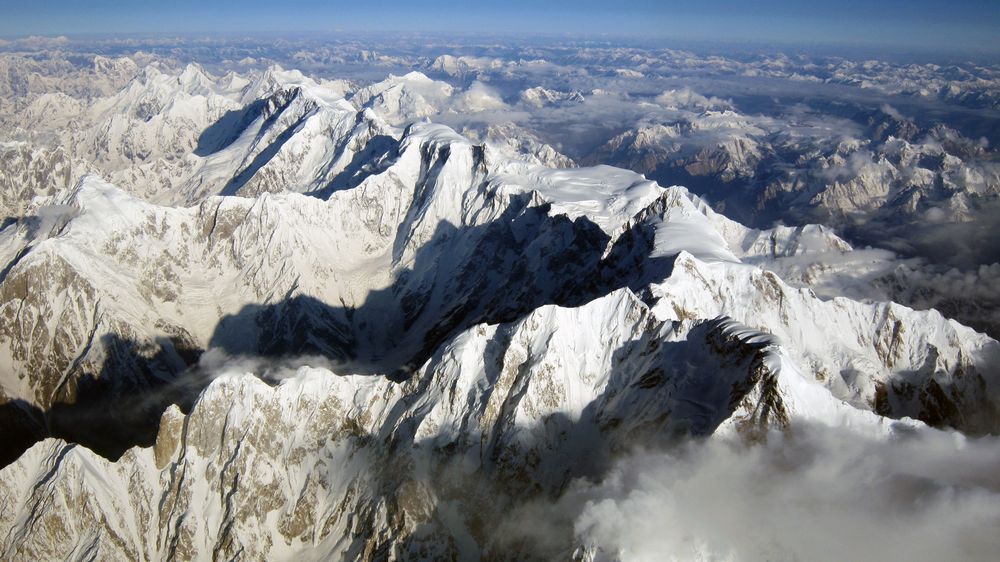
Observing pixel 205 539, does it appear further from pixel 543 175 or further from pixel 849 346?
pixel 543 175

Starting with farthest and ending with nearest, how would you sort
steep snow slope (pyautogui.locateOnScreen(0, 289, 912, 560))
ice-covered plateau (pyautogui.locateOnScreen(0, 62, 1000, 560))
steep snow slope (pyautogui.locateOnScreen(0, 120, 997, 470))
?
steep snow slope (pyautogui.locateOnScreen(0, 120, 997, 470)) → ice-covered plateau (pyautogui.locateOnScreen(0, 62, 1000, 560)) → steep snow slope (pyautogui.locateOnScreen(0, 289, 912, 560))

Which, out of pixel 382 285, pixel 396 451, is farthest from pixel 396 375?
pixel 396 451

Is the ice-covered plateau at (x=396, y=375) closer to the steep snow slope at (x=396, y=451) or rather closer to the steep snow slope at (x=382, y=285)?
the steep snow slope at (x=396, y=451)

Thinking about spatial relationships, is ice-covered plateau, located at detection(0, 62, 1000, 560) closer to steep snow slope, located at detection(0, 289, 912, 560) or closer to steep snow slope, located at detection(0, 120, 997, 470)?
steep snow slope, located at detection(0, 289, 912, 560)

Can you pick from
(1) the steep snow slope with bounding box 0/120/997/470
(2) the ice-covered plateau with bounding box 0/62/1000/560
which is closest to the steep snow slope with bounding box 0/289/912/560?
(2) the ice-covered plateau with bounding box 0/62/1000/560

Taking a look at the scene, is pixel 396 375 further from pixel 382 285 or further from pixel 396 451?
pixel 396 451

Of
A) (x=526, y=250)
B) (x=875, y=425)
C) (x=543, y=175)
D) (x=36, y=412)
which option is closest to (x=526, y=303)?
(x=526, y=250)

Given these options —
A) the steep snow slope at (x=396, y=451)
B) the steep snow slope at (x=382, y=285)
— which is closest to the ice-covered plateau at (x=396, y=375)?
the steep snow slope at (x=396, y=451)

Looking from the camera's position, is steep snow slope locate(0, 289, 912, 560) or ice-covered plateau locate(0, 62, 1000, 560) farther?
ice-covered plateau locate(0, 62, 1000, 560)
